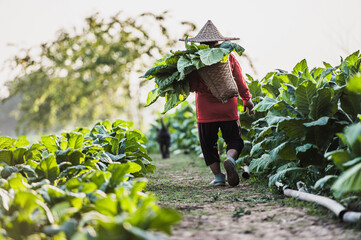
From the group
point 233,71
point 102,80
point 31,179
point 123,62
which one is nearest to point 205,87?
point 233,71

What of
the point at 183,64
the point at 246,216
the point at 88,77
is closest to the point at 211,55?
the point at 183,64

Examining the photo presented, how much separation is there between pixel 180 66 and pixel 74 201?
94.3 inches

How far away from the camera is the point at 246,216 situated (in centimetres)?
351

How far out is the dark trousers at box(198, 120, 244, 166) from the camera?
18.0 ft

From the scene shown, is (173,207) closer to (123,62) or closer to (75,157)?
(75,157)

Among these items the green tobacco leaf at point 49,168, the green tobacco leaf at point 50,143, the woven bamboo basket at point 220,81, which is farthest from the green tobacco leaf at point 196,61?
the green tobacco leaf at point 49,168

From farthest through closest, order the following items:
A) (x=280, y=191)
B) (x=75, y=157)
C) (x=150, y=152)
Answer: (x=150, y=152)
(x=280, y=191)
(x=75, y=157)

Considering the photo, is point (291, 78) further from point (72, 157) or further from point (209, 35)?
point (72, 157)

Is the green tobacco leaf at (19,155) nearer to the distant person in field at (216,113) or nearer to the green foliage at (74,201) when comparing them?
the green foliage at (74,201)

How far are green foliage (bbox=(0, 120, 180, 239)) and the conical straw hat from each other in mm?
1773

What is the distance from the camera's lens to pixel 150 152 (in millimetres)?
15516

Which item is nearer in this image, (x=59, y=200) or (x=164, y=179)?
(x=59, y=200)

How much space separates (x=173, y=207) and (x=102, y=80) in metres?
19.3

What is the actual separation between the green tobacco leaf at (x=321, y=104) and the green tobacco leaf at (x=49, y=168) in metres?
2.41
